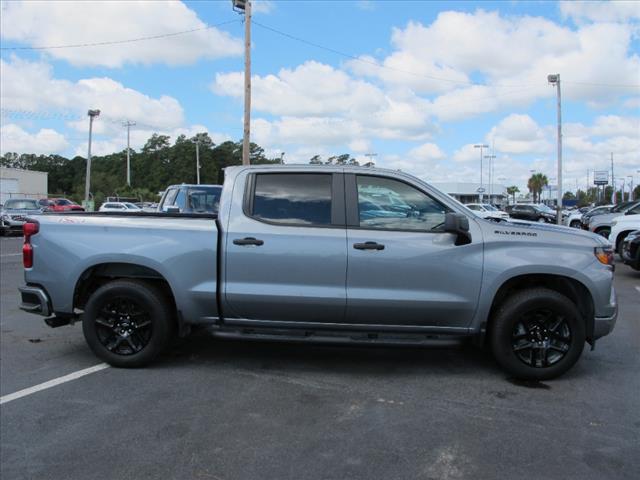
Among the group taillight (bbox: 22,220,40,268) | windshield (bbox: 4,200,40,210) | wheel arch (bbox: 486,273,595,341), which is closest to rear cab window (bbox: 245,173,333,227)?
wheel arch (bbox: 486,273,595,341)

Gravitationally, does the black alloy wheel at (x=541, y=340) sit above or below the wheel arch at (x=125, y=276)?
below

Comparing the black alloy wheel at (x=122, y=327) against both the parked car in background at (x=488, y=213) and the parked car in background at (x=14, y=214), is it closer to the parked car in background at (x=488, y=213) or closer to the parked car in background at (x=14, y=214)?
the parked car in background at (x=488, y=213)

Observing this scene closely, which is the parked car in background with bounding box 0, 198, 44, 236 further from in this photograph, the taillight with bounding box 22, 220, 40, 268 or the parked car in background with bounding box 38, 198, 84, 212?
the taillight with bounding box 22, 220, 40, 268

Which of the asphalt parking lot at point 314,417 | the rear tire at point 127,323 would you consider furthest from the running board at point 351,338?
the rear tire at point 127,323

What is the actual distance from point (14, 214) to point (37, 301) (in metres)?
22.8

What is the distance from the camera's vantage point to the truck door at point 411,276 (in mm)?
4824

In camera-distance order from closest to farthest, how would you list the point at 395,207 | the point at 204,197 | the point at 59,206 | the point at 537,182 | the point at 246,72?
1. the point at 395,207
2. the point at 204,197
3. the point at 246,72
4. the point at 59,206
5. the point at 537,182

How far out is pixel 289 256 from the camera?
488 centimetres

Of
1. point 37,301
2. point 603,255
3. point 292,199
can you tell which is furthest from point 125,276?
point 603,255

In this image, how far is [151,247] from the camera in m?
5.06

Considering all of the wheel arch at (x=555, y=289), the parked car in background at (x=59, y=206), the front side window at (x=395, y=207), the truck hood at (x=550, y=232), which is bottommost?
the wheel arch at (x=555, y=289)

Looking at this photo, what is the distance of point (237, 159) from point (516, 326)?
10800 cm

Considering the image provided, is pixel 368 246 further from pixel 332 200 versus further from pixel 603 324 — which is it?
pixel 603 324

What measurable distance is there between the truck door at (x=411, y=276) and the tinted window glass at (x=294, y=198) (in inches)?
14.8
